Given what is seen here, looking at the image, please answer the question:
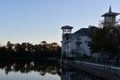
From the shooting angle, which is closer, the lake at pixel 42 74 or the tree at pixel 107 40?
the lake at pixel 42 74

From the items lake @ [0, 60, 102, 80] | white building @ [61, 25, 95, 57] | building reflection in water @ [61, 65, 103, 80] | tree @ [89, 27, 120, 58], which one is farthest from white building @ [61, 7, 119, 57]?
building reflection in water @ [61, 65, 103, 80]

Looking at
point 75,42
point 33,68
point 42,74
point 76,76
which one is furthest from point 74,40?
point 76,76

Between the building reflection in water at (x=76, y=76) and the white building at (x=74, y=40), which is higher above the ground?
the white building at (x=74, y=40)

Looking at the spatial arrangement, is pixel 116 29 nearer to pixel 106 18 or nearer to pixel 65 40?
pixel 106 18

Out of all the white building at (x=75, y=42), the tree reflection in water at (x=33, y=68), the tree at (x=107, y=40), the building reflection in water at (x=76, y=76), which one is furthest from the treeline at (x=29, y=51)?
the building reflection in water at (x=76, y=76)

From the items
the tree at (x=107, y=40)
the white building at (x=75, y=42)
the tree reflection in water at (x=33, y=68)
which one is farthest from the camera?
the white building at (x=75, y=42)

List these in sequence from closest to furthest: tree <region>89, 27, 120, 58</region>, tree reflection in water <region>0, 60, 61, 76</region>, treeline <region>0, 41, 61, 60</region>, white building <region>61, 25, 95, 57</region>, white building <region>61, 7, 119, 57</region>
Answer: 1. tree <region>89, 27, 120, 58</region>
2. tree reflection in water <region>0, 60, 61, 76</region>
3. white building <region>61, 7, 119, 57</region>
4. white building <region>61, 25, 95, 57</region>
5. treeline <region>0, 41, 61, 60</region>

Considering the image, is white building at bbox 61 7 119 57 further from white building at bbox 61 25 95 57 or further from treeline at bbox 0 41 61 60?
treeline at bbox 0 41 61 60

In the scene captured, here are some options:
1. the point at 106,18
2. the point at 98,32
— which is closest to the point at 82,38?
the point at 106,18

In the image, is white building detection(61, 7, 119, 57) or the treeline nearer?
white building detection(61, 7, 119, 57)

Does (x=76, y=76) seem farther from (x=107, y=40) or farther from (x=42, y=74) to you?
(x=107, y=40)

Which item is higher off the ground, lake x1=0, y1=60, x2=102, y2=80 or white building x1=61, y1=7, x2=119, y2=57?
white building x1=61, y1=7, x2=119, y2=57

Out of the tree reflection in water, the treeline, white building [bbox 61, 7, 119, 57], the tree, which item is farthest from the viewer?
the treeline

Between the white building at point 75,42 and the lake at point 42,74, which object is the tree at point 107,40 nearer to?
the lake at point 42,74
